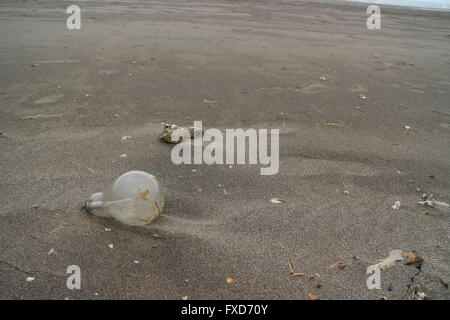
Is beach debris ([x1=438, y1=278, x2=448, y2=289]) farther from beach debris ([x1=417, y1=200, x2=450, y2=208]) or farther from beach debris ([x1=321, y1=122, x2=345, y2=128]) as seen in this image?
beach debris ([x1=321, y1=122, x2=345, y2=128])

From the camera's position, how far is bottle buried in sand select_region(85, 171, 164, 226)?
2037 mm

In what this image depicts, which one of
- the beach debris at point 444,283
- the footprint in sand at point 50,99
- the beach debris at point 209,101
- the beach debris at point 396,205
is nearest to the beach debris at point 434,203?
the beach debris at point 396,205

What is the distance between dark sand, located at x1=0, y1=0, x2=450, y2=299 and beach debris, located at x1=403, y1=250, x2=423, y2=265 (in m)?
0.05

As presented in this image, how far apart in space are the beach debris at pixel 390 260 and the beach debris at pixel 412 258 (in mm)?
31

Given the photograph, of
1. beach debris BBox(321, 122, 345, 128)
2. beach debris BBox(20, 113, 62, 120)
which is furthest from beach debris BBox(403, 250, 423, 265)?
beach debris BBox(20, 113, 62, 120)

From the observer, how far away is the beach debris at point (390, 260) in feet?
6.43

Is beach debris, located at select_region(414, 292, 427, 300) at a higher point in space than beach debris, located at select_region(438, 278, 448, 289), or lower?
lower

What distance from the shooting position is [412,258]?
2025 mm

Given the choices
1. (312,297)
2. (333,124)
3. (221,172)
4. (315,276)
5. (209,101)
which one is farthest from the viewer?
(209,101)

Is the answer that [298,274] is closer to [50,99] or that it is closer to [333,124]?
[333,124]

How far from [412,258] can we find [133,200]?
161 centimetres

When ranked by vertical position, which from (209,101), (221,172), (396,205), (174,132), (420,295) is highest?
(209,101)

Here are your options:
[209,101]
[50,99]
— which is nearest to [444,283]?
[209,101]

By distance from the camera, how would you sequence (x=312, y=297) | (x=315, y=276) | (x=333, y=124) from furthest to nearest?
(x=333, y=124)
(x=315, y=276)
(x=312, y=297)
